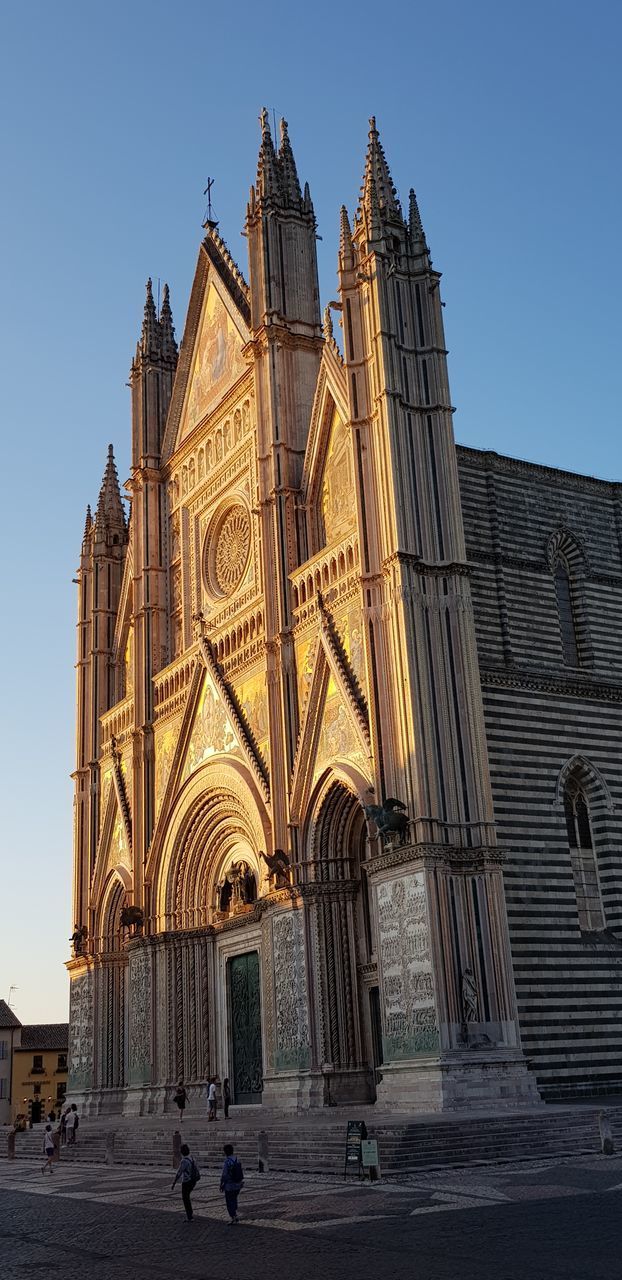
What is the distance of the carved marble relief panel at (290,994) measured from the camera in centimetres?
2547

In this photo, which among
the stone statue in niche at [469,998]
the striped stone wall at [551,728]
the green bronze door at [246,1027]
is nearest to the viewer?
the stone statue in niche at [469,998]

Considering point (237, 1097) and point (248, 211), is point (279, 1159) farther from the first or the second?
point (248, 211)

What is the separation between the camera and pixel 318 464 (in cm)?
2883

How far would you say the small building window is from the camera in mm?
28016

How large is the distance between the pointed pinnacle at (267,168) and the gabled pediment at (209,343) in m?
3.04

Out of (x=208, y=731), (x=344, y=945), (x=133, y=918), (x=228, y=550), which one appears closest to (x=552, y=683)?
(x=344, y=945)

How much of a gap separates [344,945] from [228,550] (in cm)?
1232

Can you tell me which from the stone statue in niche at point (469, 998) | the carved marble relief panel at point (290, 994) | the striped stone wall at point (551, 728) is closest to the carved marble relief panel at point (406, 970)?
the stone statue in niche at point (469, 998)

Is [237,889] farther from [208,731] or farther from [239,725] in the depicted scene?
[239,725]

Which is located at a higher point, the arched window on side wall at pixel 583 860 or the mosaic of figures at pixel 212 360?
the mosaic of figures at pixel 212 360

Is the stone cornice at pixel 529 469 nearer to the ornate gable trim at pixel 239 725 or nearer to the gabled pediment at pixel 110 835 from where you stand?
the ornate gable trim at pixel 239 725

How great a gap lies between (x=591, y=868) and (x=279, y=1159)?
9564mm

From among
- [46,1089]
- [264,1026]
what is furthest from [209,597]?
[46,1089]

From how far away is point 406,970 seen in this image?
2153 cm
